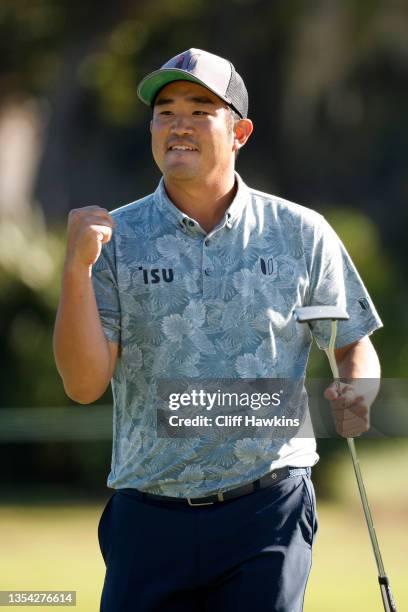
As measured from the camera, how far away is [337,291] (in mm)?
4207

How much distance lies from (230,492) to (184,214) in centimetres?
81

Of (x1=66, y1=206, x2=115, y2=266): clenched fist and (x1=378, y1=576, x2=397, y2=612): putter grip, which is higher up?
(x1=66, y1=206, x2=115, y2=266): clenched fist

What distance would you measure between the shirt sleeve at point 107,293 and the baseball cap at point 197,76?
51cm

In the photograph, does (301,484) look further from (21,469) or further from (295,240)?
(21,469)

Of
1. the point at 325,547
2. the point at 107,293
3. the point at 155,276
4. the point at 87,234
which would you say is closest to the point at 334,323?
the point at 155,276

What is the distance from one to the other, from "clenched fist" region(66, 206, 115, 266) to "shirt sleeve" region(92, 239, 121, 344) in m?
0.17

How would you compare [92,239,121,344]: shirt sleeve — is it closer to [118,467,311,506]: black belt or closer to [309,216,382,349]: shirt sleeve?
[118,467,311,506]: black belt

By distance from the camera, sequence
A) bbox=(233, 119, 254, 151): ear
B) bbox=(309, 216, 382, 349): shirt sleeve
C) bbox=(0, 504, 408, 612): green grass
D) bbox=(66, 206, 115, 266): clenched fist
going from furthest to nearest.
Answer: bbox=(0, 504, 408, 612): green grass < bbox=(233, 119, 254, 151): ear < bbox=(309, 216, 382, 349): shirt sleeve < bbox=(66, 206, 115, 266): clenched fist

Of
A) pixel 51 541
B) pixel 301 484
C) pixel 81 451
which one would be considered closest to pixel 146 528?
pixel 301 484

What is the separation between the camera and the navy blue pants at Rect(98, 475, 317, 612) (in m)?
3.93

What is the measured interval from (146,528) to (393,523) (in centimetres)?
608

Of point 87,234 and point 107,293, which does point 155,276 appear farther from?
point 87,234

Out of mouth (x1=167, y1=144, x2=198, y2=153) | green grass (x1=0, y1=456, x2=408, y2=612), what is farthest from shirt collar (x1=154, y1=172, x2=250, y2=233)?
green grass (x1=0, y1=456, x2=408, y2=612)

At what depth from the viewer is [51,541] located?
30.6 ft
